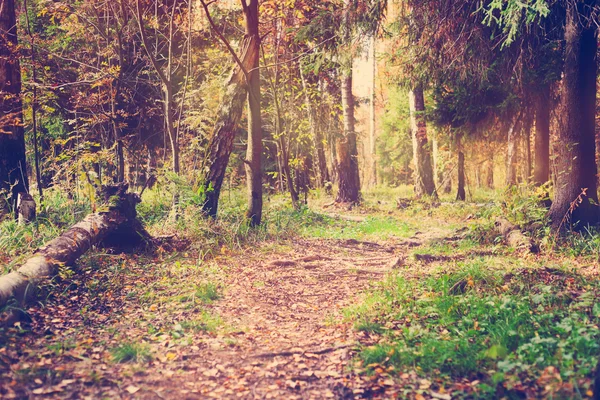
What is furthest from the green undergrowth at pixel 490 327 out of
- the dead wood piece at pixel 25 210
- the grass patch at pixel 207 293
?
the dead wood piece at pixel 25 210

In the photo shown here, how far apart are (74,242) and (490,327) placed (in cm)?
548

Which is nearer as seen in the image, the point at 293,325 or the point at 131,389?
the point at 131,389

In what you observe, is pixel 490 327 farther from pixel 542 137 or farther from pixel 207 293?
pixel 542 137

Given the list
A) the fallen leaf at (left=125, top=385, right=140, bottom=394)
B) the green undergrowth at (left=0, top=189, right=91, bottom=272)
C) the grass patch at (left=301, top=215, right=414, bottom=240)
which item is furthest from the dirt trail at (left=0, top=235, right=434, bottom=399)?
the grass patch at (left=301, top=215, right=414, bottom=240)

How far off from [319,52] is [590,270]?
23.1 feet

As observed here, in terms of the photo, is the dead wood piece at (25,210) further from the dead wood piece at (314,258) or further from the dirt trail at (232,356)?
the dead wood piece at (314,258)

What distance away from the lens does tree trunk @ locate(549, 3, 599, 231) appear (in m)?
8.06

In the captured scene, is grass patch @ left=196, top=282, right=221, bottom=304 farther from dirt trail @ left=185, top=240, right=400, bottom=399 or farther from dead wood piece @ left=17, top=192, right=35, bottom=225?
dead wood piece @ left=17, top=192, right=35, bottom=225

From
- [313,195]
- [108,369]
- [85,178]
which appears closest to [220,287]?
[108,369]

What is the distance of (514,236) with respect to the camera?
8.34 meters

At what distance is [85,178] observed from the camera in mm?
9773

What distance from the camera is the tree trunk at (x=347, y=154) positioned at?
1545 centimetres

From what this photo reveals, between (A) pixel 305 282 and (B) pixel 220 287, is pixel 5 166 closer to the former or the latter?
(B) pixel 220 287

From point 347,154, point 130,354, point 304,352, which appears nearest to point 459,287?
point 304,352
